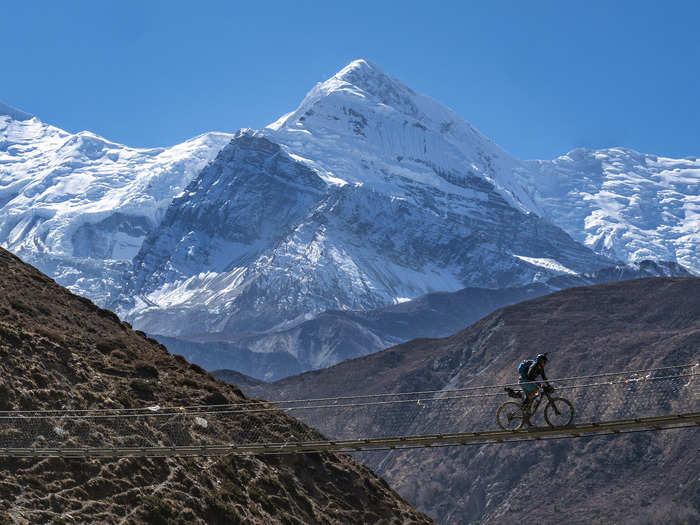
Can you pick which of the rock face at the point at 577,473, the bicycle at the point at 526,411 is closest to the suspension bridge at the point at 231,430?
the bicycle at the point at 526,411

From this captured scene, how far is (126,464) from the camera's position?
3394 cm

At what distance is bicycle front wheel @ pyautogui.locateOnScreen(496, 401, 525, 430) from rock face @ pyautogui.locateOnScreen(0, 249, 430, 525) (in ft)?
36.3

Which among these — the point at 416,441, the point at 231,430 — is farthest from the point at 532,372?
the point at 231,430

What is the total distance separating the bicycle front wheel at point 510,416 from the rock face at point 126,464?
→ 36.3 feet

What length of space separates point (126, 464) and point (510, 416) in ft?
43.5

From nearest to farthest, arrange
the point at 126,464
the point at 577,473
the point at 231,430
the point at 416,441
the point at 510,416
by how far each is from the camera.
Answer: the point at 510,416, the point at 416,441, the point at 126,464, the point at 231,430, the point at 577,473

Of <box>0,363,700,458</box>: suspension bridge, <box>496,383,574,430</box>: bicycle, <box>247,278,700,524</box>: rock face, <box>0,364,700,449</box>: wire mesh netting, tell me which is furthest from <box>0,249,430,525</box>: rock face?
<box>247,278,700,524</box>: rock face

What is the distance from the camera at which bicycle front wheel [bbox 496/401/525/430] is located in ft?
88.3

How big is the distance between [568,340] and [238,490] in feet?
551

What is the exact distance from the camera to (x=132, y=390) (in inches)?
1658

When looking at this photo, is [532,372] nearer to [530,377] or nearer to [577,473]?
[530,377]

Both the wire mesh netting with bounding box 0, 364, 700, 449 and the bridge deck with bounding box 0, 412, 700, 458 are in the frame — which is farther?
the wire mesh netting with bounding box 0, 364, 700, 449

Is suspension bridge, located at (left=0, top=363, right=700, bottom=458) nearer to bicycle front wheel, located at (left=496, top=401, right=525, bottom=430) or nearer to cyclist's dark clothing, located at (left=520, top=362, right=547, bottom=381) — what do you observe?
bicycle front wheel, located at (left=496, top=401, right=525, bottom=430)

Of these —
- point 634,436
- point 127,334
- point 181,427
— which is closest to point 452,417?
point 634,436
